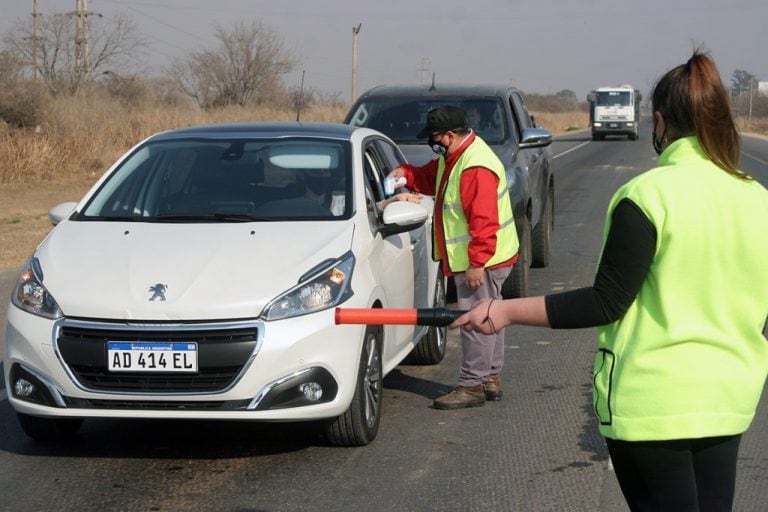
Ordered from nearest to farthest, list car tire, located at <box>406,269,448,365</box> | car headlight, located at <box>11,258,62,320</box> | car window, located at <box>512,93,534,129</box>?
car headlight, located at <box>11,258,62,320</box>
car tire, located at <box>406,269,448,365</box>
car window, located at <box>512,93,534,129</box>

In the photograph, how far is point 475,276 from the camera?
6.66 metres

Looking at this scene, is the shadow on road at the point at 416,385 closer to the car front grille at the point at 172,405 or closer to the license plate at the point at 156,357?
the car front grille at the point at 172,405

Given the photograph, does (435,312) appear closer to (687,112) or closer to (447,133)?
(687,112)

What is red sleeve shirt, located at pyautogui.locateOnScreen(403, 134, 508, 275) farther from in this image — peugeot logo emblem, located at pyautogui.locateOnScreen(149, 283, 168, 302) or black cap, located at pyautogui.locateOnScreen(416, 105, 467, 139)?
peugeot logo emblem, located at pyautogui.locateOnScreen(149, 283, 168, 302)

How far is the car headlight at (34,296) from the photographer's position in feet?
18.4

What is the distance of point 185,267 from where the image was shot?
18.6 ft

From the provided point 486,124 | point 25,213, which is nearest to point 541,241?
point 486,124

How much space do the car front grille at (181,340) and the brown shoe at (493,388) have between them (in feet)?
6.41

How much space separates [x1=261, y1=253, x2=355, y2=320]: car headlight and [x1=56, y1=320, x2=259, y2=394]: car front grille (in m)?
0.14

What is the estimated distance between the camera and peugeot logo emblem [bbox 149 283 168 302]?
5.47 m

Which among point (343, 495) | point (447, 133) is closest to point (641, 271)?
point (343, 495)

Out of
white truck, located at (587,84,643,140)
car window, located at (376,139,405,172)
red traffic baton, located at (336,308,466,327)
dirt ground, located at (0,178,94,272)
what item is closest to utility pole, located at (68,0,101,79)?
dirt ground, located at (0,178,94,272)

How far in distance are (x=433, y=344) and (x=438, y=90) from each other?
12.8 feet

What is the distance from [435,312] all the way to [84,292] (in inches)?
112
